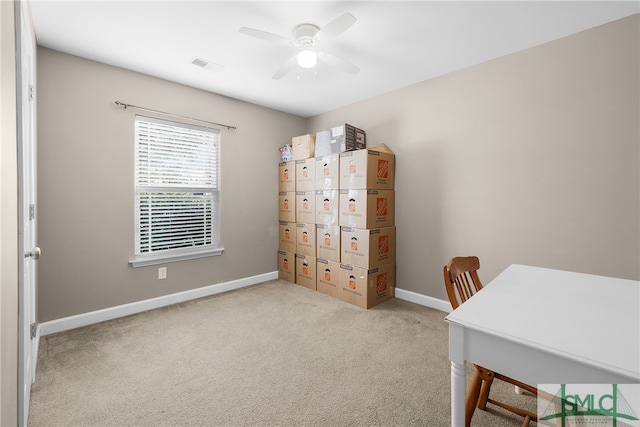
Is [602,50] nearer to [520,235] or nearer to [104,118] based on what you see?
[520,235]

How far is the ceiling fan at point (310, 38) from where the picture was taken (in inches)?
75.1

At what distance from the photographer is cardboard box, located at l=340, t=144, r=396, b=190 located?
3.26 meters

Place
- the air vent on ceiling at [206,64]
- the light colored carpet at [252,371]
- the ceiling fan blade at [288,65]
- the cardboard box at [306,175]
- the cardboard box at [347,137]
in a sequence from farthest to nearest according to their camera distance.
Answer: the cardboard box at [306,175]
the cardboard box at [347,137]
the air vent on ceiling at [206,64]
the ceiling fan blade at [288,65]
the light colored carpet at [252,371]

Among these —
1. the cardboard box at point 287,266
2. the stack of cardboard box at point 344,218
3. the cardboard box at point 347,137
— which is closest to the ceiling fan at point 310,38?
the cardboard box at point 347,137

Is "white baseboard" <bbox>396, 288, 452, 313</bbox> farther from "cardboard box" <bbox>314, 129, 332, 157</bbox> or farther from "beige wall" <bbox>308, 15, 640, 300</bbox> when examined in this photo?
"cardboard box" <bbox>314, 129, 332, 157</bbox>

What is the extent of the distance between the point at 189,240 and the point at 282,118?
2.19 meters

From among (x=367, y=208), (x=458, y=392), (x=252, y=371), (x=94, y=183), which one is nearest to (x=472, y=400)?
(x=458, y=392)

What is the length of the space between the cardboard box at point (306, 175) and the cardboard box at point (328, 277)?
38.6 inches

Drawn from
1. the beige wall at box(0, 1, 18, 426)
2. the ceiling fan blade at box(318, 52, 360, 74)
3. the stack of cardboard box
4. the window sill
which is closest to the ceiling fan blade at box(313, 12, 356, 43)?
the ceiling fan blade at box(318, 52, 360, 74)

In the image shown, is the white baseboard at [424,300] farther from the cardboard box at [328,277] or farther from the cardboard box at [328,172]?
the cardboard box at [328,172]

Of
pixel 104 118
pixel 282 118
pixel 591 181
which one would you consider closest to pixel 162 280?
pixel 104 118

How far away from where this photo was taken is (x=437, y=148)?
10.6 ft

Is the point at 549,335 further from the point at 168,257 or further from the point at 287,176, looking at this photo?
the point at 287,176

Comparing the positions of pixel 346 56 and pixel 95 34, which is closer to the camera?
pixel 95 34
